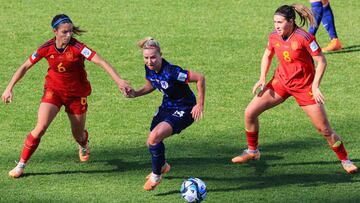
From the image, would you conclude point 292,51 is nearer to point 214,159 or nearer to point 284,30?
point 284,30

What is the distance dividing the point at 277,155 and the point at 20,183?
328cm

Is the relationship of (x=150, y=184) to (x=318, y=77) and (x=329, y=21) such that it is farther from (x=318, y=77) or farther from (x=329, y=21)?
(x=329, y=21)

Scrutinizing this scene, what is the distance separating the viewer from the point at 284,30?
10.6 meters

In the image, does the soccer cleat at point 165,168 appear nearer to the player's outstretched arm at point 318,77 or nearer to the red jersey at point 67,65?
the red jersey at point 67,65

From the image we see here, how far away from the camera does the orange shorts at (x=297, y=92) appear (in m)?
10.7

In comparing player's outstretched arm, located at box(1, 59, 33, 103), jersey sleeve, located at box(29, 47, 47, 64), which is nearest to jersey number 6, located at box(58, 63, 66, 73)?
jersey sleeve, located at box(29, 47, 47, 64)

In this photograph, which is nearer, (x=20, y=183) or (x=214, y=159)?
(x=20, y=183)

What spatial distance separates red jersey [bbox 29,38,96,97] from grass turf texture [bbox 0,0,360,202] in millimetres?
1000

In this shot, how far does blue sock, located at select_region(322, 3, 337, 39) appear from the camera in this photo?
641 inches

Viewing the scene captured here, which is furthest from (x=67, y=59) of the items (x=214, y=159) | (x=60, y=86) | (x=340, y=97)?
(x=340, y=97)

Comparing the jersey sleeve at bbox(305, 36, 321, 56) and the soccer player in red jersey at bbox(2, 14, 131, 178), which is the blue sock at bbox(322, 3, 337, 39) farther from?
the soccer player in red jersey at bbox(2, 14, 131, 178)

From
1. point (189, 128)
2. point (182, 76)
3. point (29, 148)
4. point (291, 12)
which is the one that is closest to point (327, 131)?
point (291, 12)

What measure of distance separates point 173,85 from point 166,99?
295mm

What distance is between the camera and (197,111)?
10258 mm
